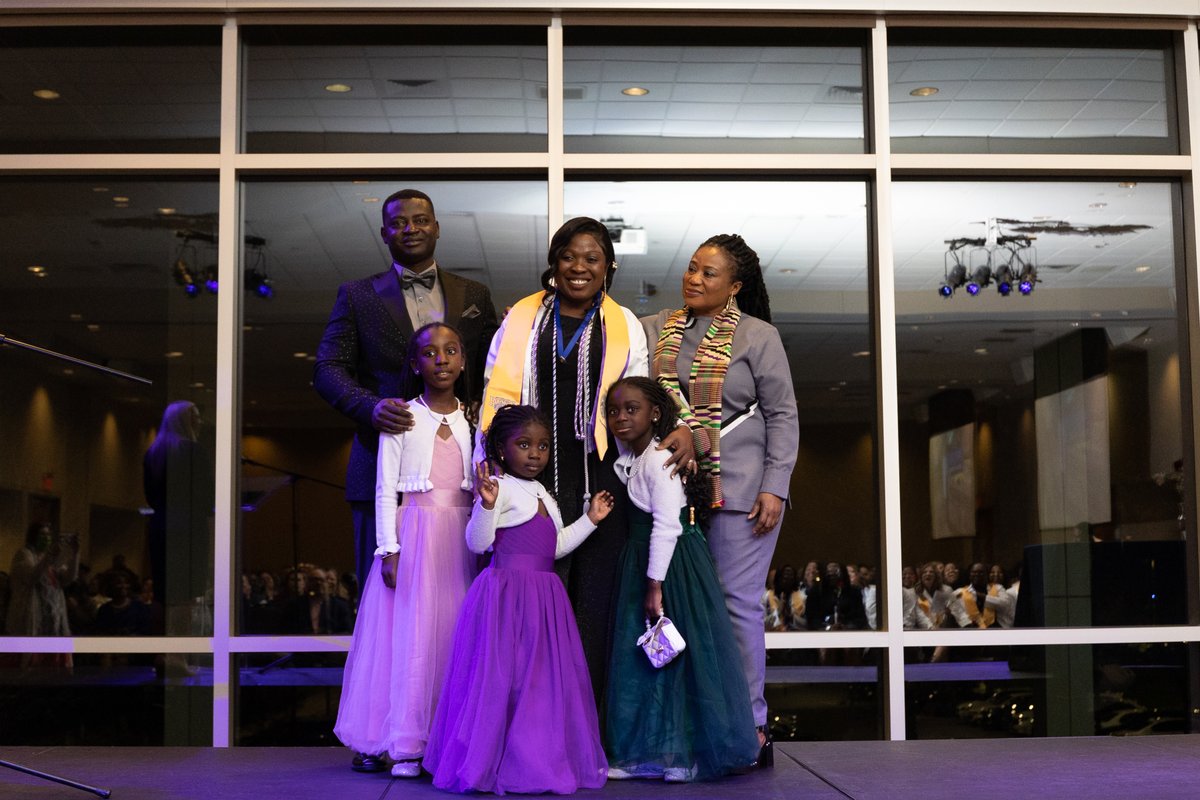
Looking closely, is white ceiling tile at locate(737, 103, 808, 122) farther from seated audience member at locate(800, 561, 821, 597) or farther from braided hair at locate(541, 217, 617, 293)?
seated audience member at locate(800, 561, 821, 597)

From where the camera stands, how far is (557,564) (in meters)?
4.05

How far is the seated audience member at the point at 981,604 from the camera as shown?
5.47 meters

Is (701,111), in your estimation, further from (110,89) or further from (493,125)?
(110,89)

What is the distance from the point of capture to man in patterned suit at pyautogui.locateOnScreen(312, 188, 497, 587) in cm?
427

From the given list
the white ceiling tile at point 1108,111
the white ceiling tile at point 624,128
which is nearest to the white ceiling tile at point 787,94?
the white ceiling tile at point 624,128

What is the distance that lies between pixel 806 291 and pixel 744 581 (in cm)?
186

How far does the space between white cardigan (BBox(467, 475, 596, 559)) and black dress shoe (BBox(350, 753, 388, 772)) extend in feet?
2.50

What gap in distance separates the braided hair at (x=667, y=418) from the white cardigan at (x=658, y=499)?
0.18 ft

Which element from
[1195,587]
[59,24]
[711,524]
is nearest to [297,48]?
[59,24]

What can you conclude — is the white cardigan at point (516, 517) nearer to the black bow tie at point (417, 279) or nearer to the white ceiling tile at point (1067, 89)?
the black bow tie at point (417, 279)

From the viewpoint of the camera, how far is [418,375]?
165 inches

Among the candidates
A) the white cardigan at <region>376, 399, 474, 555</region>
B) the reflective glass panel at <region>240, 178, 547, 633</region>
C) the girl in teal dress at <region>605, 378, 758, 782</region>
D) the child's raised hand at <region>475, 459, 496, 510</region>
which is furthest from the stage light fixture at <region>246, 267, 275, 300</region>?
the girl in teal dress at <region>605, 378, 758, 782</region>

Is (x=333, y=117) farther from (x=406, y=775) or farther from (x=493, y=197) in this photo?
(x=406, y=775)

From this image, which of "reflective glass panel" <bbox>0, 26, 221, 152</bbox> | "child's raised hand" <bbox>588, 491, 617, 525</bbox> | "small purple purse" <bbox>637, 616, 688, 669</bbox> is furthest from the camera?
"reflective glass panel" <bbox>0, 26, 221, 152</bbox>
